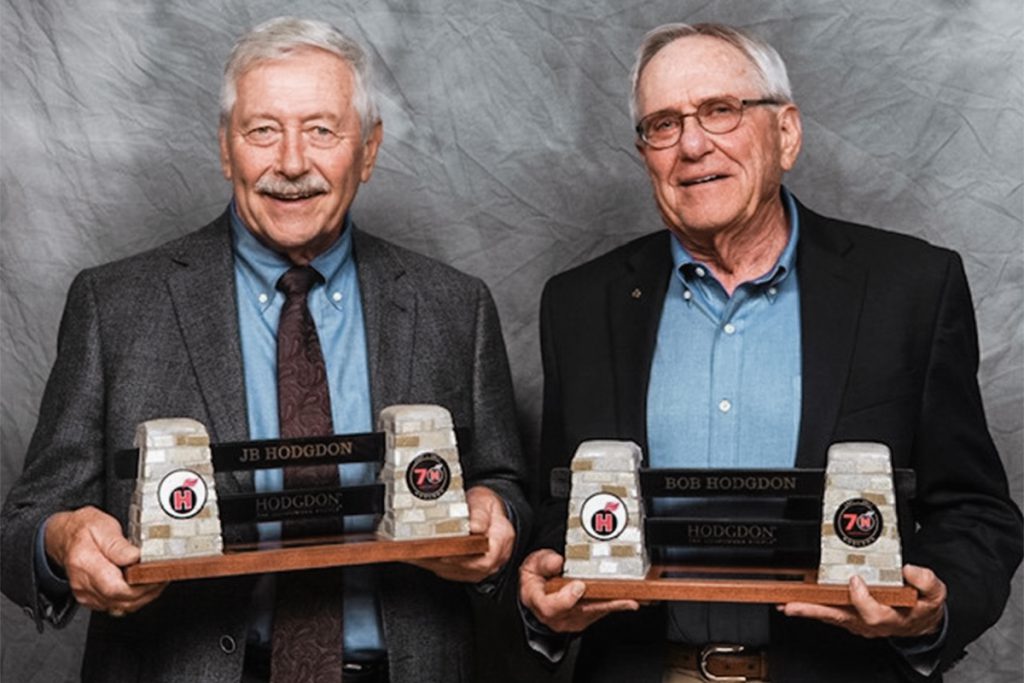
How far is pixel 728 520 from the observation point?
107 inches

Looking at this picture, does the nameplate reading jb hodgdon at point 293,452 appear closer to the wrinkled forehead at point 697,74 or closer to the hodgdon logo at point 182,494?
the hodgdon logo at point 182,494

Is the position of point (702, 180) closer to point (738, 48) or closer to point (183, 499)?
point (738, 48)

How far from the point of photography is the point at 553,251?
3895 mm

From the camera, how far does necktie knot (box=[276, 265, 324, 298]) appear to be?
299 centimetres

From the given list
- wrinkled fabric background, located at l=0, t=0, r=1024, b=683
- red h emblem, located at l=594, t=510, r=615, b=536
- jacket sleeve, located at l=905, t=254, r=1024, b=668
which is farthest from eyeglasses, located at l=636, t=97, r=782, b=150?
wrinkled fabric background, located at l=0, t=0, r=1024, b=683

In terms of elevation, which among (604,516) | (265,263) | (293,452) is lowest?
(604,516)

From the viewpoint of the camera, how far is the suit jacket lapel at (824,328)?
111 inches

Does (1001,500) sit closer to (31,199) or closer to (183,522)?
(183,522)

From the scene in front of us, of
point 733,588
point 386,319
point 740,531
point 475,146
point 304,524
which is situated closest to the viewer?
point 733,588

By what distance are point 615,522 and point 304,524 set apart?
535 millimetres

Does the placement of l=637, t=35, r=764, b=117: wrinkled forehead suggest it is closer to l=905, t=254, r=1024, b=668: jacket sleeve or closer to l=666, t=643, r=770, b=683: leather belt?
l=905, t=254, r=1024, b=668: jacket sleeve

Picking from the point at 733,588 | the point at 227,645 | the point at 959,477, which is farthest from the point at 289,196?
the point at 959,477

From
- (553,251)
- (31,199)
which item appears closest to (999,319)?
(553,251)

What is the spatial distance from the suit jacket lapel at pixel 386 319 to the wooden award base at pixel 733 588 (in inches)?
17.7
